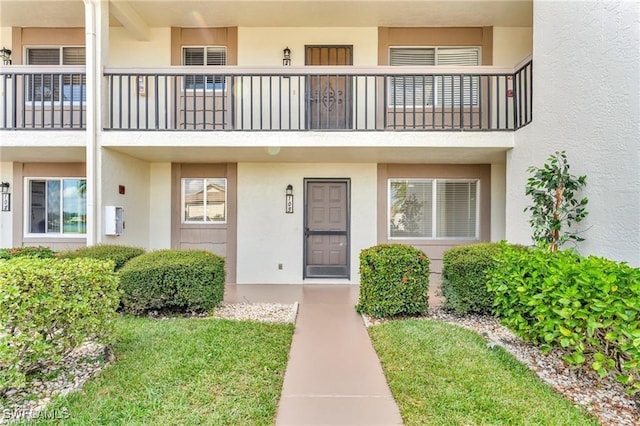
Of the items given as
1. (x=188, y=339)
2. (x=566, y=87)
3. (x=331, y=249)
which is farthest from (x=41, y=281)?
(x=566, y=87)

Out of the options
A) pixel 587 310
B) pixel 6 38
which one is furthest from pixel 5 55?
pixel 587 310

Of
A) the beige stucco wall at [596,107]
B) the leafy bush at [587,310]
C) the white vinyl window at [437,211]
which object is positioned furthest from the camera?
the white vinyl window at [437,211]

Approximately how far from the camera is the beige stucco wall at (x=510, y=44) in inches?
308

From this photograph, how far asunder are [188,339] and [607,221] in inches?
205

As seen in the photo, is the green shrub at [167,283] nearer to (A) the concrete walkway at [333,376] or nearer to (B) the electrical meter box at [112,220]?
(B) the electrical meter box at [112,220]

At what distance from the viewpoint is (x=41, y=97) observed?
6840mm

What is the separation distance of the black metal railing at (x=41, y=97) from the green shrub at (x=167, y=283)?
339 centimetres

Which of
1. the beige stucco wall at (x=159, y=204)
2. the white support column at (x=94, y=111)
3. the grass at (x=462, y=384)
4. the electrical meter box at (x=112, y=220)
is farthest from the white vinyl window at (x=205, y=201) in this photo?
the grass at (x=462, y=384)

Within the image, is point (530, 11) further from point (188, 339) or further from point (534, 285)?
point (188, 339)

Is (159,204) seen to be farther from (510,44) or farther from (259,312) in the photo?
(510,44)

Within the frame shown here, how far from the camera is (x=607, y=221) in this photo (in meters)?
4.20

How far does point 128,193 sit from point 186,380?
202 inches

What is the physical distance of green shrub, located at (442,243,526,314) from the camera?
5.27m

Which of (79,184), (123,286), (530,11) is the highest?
(530,11)
